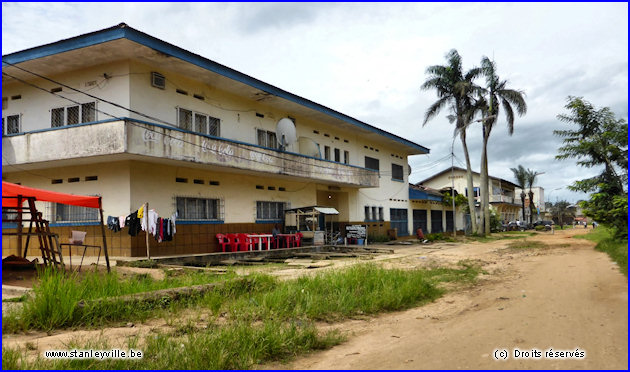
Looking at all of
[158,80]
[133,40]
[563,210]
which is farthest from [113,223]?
[563,210]

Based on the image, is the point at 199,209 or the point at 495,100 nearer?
the point at 199,209

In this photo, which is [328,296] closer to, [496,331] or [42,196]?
[496,331]

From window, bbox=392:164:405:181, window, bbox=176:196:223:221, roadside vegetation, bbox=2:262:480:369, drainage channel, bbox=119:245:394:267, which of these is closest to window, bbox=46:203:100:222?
window, bbox=176:196:223:221

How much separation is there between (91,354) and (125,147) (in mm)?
10520

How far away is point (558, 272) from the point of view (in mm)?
13461

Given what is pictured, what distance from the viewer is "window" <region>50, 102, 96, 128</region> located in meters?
16.8

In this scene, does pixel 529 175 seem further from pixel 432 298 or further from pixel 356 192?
pixel 432 298

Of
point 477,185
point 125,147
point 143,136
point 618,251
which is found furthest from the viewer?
point 477,185

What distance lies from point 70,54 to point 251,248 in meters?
9.86

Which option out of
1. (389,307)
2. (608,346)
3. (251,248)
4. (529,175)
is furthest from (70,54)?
(529,175)

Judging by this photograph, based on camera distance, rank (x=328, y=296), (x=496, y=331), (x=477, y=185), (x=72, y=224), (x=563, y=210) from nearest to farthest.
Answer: (x=496, y=331) → (x=328, y=296) → (x=72, y=224) → (x=477, y=185) → (x=563, y=210)

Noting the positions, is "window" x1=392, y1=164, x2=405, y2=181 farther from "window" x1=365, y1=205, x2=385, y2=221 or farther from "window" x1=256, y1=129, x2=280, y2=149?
"window" x1=256, y1=129, x2=280, y2=149

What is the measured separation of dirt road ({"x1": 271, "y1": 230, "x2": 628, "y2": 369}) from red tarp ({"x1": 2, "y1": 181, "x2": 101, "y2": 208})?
22.7ft

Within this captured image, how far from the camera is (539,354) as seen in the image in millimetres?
5426
